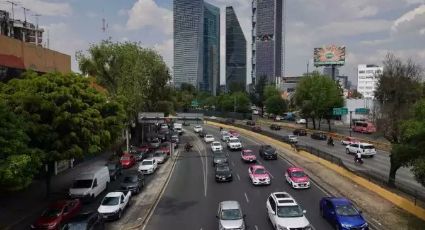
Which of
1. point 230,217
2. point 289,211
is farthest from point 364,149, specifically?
point 230,217

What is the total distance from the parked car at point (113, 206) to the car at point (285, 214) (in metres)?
9.30

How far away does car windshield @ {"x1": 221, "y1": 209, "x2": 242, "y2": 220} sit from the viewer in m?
→ 24.9

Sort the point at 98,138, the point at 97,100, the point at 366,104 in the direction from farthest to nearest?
1. the point at 366,104
2. the point at 97,100
3. the point at 98,138

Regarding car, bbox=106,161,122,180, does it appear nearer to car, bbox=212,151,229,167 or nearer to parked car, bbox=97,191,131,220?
car, bbox=212,151,229,167

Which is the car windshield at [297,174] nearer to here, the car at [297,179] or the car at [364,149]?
the car at [297,179]

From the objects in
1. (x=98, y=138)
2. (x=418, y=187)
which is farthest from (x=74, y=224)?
(x=418, y=187)

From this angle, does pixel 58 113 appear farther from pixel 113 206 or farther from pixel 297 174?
pixel 297 174

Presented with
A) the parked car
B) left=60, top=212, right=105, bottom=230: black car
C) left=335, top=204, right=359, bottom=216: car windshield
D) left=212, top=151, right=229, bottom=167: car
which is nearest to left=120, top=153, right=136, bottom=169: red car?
left=212, top=151, right=229, bottom=167: car

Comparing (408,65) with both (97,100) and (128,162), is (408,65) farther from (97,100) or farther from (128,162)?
(97,100)

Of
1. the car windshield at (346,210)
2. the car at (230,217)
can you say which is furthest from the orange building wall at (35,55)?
the car windshield at (346,210)

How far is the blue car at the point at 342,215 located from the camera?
23.7 metres

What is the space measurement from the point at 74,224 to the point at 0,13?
4843 centimetres

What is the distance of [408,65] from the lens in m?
82.9

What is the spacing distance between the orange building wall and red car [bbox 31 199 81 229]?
50.8 ft
